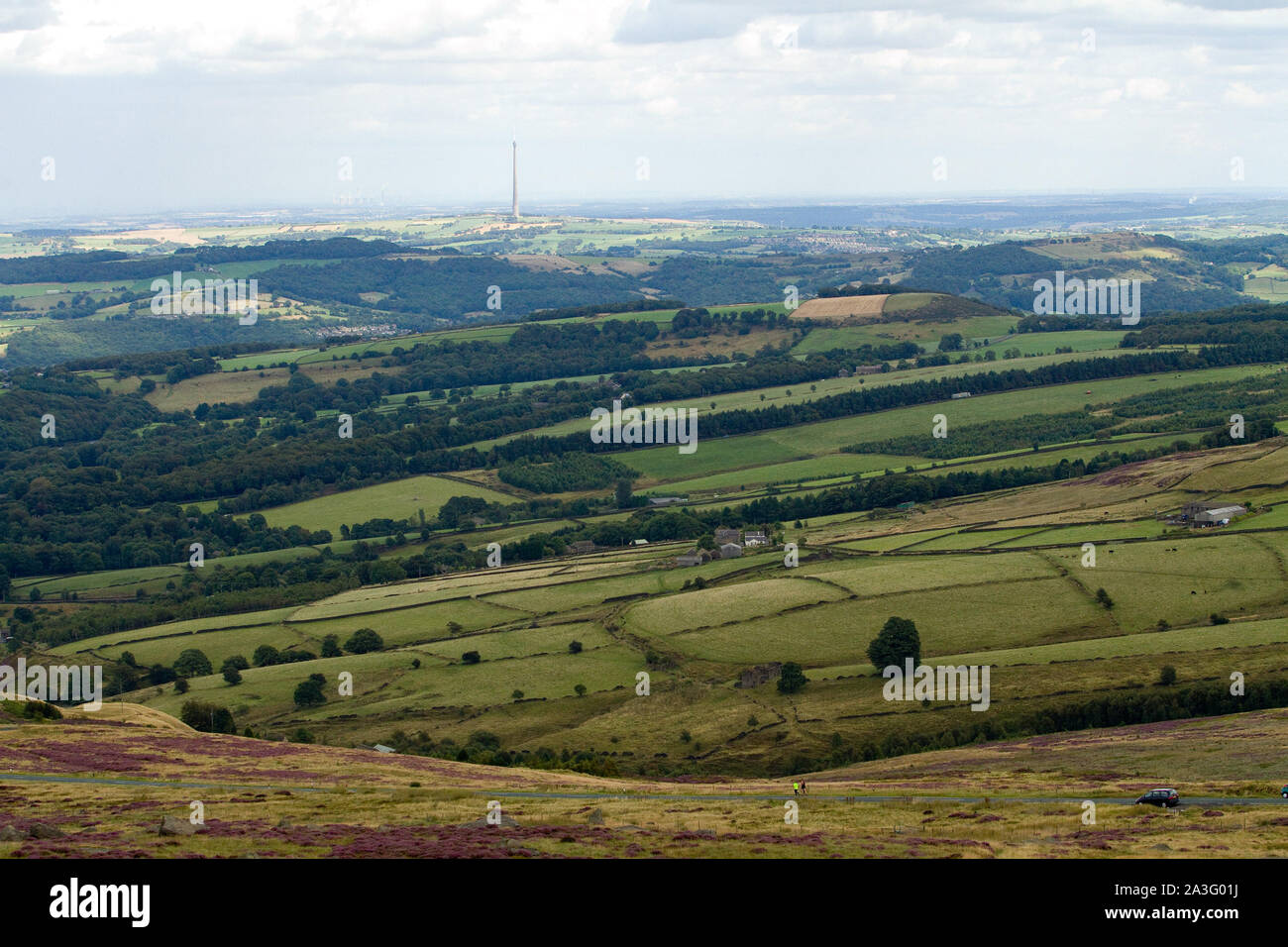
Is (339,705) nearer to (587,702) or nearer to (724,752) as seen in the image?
(587,702)

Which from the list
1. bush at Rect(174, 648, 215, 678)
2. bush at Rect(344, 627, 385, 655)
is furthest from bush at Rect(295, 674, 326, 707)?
bush at Rect(174, 648, 215, 678)

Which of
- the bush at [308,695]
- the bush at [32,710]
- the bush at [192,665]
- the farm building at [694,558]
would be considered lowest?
the bush at [192,665]

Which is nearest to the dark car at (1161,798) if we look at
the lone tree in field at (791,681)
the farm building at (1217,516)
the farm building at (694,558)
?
the lone tree in field at (791,681)

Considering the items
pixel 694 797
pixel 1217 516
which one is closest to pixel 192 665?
pixel 694 797

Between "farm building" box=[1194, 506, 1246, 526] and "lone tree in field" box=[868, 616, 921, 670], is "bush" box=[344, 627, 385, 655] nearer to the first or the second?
"lone tree in field" box=[868, 616, 921, 670]

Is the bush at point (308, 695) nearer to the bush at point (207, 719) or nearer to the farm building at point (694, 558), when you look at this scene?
the bush at point (207, 719)
